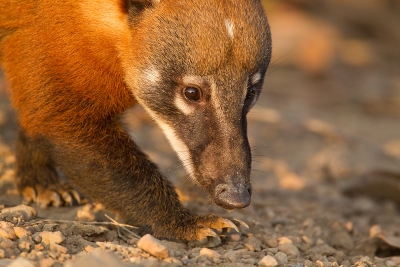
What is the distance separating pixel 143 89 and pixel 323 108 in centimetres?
649

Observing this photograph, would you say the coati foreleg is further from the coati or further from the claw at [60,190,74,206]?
the claw at [60,190,74,206]

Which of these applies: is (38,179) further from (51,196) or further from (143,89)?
(143,89)

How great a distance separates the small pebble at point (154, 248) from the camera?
3.71m

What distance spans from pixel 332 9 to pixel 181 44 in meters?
9.30

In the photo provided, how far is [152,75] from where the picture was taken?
4.39 m

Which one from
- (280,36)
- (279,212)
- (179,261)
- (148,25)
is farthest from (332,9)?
(179,261)

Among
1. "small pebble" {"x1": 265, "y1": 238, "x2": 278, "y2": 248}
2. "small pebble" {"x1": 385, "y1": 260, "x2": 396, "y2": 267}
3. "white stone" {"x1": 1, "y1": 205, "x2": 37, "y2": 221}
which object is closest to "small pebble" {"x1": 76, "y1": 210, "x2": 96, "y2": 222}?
"white stone" {"x1": 1, "y1": 205, "x2": 37, "y2": 221}

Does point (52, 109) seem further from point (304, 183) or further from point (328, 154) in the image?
point (328, 154)

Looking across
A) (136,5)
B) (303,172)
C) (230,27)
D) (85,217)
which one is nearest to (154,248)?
(85,217)

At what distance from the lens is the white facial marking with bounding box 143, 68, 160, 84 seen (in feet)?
14.4

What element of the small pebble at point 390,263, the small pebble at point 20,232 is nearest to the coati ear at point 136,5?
the small pebble at point 20,232

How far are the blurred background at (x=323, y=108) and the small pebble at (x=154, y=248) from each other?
135 cm

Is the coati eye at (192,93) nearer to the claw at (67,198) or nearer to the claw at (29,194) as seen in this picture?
the claw at (67,198)

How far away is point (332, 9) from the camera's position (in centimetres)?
1283
